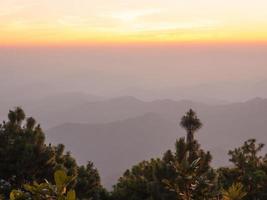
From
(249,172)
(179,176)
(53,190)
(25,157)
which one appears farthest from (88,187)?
(53,190)

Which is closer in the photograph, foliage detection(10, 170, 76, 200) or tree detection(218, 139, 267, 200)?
foliage detection(10, 170, 76, 200)

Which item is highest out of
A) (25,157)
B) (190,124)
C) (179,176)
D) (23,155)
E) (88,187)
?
→ (190,124)

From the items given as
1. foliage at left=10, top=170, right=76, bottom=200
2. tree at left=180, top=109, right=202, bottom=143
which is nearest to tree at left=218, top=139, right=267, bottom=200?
tree at left=180, top=109, right=202, bottom=143

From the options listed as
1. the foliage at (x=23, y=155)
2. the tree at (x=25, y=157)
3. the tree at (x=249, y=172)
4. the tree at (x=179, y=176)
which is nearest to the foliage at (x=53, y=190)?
the tree at (x=179, y=176)

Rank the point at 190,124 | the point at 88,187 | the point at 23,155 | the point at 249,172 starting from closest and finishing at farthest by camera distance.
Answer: the point at 190,124, the point at 23,155, the point at 249,172, the point at 88,187

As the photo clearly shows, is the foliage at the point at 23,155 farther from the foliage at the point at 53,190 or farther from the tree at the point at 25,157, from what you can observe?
the foliage at the point at 53,190

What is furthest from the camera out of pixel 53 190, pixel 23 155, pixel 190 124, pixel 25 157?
pixel 23 155

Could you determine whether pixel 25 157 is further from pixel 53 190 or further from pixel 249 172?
pixel 53 190

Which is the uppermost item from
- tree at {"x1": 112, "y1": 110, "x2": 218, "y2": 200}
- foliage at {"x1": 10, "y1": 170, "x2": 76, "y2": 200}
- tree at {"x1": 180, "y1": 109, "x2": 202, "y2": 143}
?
tree at {"x1": 180, "y1": 109, "x2": 202, "y2": 143}

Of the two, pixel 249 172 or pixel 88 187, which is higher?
pixel 249 172

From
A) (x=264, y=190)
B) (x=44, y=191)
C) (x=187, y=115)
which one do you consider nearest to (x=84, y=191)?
(x=264, y=190)

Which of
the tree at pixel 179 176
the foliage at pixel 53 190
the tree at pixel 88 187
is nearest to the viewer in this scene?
the foliage at pixel 53 190

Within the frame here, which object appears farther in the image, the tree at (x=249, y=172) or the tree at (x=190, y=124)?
the tree at (x=249, y=172)

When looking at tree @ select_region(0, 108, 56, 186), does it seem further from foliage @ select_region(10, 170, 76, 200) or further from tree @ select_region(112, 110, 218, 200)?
foliage @ select_region(10, 170, 76, 200)
